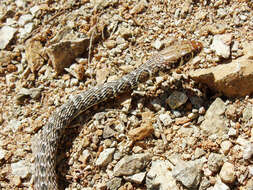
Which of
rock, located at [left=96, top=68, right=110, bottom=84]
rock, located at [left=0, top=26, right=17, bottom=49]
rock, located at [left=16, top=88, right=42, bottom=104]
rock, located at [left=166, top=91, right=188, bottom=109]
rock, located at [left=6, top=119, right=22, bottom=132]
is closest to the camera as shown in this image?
rock, located at [left=166, top=91, right=188, bottom=109]

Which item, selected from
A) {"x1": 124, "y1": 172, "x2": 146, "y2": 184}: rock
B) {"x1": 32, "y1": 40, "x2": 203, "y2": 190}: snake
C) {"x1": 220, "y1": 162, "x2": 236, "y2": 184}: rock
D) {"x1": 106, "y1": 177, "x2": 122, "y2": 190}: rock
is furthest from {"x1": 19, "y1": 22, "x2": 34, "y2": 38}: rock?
{"x1": 220, "y1": 162, "x2": 236, "y2": 184}: rock

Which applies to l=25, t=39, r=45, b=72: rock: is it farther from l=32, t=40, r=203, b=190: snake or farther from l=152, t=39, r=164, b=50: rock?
l=152, t=39, r=164, b=50: rock

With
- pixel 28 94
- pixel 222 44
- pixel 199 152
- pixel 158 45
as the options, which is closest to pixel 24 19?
pixel 28 94

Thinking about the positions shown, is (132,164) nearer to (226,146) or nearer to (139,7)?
(226,146)

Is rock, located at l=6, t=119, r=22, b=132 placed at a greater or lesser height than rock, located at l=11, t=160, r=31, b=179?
greater

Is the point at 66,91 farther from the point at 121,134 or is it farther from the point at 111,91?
the point at 121,134
